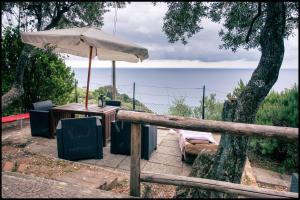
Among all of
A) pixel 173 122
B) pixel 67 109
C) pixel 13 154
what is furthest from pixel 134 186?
pixel 67 109

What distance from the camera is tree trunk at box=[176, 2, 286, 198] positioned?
3.14 m

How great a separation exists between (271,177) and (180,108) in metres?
5.58

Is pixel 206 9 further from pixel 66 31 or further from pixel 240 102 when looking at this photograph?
pixel 66 31

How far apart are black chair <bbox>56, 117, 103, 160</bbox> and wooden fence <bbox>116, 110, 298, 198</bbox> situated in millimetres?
2143

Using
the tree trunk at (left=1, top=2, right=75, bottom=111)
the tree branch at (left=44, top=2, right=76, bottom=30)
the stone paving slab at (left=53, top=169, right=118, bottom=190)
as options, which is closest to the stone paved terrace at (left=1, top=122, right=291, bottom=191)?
the stone paving slab at (left=53, top=169, right=118, bottom=190)

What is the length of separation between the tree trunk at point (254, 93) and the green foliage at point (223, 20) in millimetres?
926

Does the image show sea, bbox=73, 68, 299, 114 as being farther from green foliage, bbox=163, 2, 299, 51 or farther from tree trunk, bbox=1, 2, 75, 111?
tree trunk, bbox=1, 2, 75, 111

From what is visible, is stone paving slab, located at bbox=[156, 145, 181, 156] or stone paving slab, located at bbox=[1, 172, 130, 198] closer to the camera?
stone paving slab, located at bbox=[1, 172, 130, 198]

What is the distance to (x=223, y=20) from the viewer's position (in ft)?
14.5

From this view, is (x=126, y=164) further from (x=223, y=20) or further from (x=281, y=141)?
(x=281, y=141)

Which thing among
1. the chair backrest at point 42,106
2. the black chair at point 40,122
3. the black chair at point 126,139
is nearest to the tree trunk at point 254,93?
the black chair at point 126,139

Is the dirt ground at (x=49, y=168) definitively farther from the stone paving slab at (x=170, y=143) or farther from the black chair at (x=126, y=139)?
the stone paving slab at (x=170, y=143)

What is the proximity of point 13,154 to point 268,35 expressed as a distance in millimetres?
4556

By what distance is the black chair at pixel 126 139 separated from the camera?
481 cm
